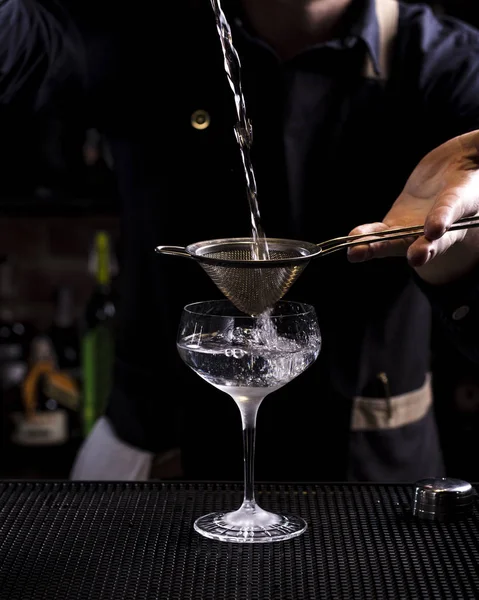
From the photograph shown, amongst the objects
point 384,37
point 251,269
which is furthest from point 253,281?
point 384,37

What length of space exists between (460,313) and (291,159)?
0.38 m

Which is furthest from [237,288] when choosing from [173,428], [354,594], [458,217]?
[173,428]

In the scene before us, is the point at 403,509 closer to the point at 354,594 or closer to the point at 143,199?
A: the point at 354,594

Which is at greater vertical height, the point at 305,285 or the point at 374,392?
the point at 305,285

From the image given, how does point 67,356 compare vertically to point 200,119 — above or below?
below

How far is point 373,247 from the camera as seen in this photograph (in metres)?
1.04

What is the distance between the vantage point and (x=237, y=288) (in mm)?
1024

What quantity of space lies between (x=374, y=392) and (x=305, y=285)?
22cm

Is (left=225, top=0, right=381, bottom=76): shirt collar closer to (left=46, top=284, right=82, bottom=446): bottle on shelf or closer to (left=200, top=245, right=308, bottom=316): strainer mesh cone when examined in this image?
(left=200, top=245, right=308, bottom=316): strainer mesh cone

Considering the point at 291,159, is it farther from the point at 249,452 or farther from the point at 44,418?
the point at 44,418

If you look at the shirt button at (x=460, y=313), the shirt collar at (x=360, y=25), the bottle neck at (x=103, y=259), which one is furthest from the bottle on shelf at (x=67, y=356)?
the shirt button at (x=460, y=313)

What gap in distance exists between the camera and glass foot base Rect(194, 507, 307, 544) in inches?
35.1

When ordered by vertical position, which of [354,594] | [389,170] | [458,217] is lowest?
[354,594]

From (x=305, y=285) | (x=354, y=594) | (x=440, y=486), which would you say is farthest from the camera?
(x=305, y=285)
